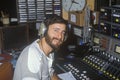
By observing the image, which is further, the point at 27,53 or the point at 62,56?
the point at 62,56

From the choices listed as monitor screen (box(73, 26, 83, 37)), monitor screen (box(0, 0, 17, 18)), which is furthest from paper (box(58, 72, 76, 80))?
monitor screen (box(0, 0, 17, 18))

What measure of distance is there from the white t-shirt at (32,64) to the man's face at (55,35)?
97 millimetres

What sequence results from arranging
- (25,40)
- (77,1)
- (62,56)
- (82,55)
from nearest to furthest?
(82,55) < (62,56) < (77,1) < (25,40)

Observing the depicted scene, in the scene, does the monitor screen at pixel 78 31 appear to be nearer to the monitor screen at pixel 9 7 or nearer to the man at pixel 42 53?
the monitor screen at pixel 9 7

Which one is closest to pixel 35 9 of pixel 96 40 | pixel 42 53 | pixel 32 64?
pixel 96 40

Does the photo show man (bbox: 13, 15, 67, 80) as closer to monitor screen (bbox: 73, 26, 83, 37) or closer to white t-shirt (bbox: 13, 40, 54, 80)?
white t-shirt (bbox: 13, 40, 54, 80)

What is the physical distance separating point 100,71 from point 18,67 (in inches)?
27.5

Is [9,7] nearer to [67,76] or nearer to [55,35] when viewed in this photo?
[67,76]

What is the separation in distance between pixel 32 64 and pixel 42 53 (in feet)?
0.50

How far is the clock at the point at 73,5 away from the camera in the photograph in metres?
2.78

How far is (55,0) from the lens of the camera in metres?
3.14

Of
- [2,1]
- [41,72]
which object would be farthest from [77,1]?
[41,72]

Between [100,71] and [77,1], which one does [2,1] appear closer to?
[77,1]

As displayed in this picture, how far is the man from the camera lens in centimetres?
163
